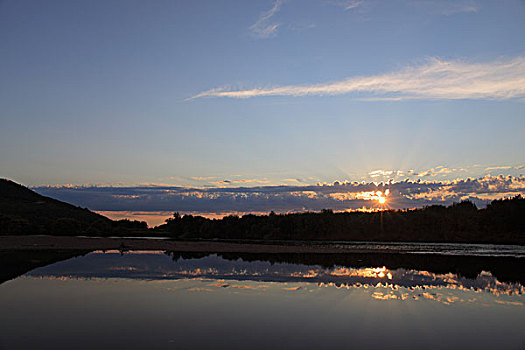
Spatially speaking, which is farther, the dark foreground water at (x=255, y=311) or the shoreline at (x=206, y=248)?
the shoreline at (x=206, y=248)

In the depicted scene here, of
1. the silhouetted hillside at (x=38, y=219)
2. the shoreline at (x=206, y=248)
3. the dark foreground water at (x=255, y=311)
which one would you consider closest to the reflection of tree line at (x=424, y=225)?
the shoreline at (x=206, y=248)

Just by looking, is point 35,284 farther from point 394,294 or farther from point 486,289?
point 486,289

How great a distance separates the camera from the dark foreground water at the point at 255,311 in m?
13.4

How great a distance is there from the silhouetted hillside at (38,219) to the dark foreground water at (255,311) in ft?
308

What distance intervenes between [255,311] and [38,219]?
14929 centimetres

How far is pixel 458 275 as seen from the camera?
32500 mm

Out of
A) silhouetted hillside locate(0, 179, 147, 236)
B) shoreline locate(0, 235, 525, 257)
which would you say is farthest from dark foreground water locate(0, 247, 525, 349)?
silhouetted hillside locate(0, 179, 147, 236)

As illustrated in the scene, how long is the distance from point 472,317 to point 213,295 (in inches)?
465

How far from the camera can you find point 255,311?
17.8 meters

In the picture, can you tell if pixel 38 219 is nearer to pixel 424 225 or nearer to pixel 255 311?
pixel 424 225

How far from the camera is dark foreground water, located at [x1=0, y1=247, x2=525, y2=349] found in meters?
Result: 13.4

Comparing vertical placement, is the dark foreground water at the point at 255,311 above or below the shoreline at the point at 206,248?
above

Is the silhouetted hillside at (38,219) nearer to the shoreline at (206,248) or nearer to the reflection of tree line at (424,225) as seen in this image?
the shoreline at (206,248)

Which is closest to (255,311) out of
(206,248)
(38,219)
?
(206,248)
